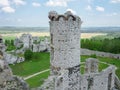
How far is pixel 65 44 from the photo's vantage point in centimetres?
1431

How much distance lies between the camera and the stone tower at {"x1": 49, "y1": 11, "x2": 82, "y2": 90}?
14237 mm

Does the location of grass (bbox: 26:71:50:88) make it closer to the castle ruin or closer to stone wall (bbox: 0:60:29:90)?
the castle ruin

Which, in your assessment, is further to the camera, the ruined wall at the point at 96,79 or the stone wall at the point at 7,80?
the ruined wall at the point at 96,79

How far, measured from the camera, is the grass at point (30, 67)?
120ft

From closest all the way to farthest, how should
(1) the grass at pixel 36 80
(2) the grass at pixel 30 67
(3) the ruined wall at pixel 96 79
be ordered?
1. (3) the ruined wall at pixel 96 79
2. (1) the grass at pixel 36 80
3. (2) the grass at pixel 30 67

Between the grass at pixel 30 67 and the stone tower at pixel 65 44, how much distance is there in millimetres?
20988

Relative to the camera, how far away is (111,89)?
20391 mm

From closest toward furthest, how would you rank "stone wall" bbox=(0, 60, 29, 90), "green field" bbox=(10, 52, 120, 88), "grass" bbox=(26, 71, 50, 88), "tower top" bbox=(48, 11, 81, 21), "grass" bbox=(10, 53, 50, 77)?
"stone wall" bbox=(0, 60, 29, 90) → "tower top" bbox=(48, 11, 81, 21) → "grass" bbox=(26, 71, 50, 88) → "green field" bbox=(10, 52, 120, 88) → "grass" bbox=(10, 53, 50, 77)

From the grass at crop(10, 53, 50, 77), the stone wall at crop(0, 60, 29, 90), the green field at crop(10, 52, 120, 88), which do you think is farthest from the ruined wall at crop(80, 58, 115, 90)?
the grass at crop(10, 53, 50, 77)

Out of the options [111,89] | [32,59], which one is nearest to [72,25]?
[111,89]

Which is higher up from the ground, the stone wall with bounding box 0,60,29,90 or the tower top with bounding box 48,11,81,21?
the tower top with bounding box 48,11,81,21

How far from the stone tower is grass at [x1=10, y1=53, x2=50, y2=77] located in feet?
68.9

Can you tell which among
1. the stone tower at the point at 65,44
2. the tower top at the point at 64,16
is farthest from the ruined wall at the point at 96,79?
the tower top at the point at 64,16

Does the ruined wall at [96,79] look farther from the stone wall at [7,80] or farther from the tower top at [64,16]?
the stone wall at [7,80]
